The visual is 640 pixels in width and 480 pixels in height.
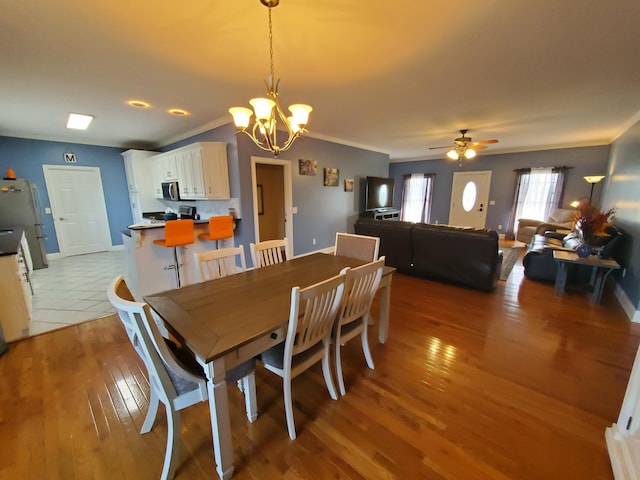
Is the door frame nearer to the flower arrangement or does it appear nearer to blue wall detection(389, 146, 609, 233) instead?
the flower arrangement

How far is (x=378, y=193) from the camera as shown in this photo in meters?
6.75

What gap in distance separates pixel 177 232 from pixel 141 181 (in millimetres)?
3343

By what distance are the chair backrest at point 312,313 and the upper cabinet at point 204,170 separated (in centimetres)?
334

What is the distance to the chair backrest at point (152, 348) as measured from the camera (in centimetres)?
107

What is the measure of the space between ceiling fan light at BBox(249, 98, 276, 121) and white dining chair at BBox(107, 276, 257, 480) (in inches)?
52.3

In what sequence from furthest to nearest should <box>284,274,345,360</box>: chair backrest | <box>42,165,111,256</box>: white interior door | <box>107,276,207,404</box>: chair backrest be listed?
<box>42,165,111,256</box>: white interior door
<box>284,274,345,360</box>: chair backrest
<box>107,276,207,404</box>: chair backrest

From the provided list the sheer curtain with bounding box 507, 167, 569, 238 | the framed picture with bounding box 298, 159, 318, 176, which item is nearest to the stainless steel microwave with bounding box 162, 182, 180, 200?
the framed picture with bounding box 298, 159, 318, 176

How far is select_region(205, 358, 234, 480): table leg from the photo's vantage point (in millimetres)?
1154

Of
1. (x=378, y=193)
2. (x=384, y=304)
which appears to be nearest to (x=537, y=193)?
(x=378, y=193)

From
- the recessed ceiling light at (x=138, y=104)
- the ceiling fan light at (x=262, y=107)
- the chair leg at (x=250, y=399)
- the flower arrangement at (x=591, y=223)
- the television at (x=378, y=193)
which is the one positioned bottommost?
the chair leg at (x=250, y=399)

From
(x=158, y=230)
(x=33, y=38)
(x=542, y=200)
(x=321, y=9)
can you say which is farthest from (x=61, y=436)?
(x=542, y=200)

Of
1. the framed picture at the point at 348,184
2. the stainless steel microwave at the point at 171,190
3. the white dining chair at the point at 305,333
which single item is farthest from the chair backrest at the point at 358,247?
the stainless steel microwave at the point at 171,190

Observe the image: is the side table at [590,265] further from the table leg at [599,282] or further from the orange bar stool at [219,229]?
the orange bar stool at [219,229]

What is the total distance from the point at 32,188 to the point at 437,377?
678 centimetres
